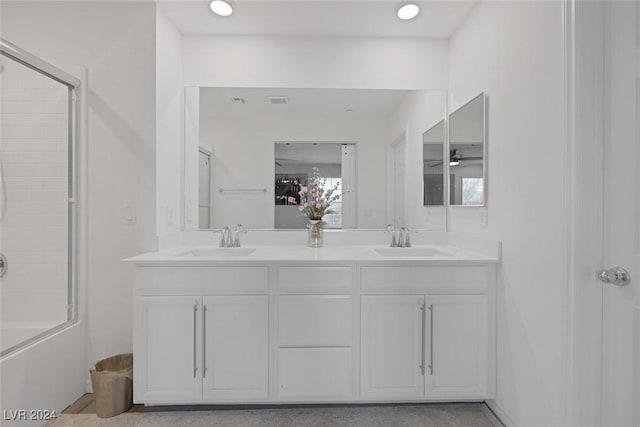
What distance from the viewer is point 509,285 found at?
68.9 inches

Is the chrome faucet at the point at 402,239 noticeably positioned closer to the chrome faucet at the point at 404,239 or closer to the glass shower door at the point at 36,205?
the chrome faucet at the point at 404,239

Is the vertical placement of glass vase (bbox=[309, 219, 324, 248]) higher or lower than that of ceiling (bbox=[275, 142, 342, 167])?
lower

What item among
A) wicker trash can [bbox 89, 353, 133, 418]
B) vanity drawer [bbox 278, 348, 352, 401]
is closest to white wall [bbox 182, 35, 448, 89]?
vanity drawer [bbox 278, 348, 352, 401]

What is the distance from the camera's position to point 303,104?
2.48 metres

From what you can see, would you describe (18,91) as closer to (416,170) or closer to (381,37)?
(381,37)

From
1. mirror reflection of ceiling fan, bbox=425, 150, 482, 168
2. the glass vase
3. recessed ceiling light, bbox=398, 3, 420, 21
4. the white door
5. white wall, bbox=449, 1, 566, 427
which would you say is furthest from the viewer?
the glass vase

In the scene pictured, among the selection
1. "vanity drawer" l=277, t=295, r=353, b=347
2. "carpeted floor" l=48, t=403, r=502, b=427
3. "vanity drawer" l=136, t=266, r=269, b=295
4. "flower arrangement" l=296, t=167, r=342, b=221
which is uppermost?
"flower arrangement" l=296, t=167, r=342, b=221

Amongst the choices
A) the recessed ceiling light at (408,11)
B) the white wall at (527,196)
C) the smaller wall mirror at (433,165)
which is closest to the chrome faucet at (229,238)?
the smaller wall mirror at (433,165)

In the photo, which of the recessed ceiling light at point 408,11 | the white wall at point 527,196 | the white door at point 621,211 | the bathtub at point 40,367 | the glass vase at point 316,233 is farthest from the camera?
the glass vase at point 316,233

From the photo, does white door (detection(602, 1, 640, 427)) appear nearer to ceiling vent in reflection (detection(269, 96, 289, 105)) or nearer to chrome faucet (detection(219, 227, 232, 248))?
ceiling vent in reflection (detection(269, 96, 289, 105))

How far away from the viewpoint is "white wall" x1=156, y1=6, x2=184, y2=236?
85.6 inches

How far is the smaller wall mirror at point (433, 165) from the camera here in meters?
2.48

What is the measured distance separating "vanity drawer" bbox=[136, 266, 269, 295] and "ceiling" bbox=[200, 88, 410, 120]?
1202 millimetres

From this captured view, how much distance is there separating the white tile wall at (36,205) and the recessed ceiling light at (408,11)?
214 cm
